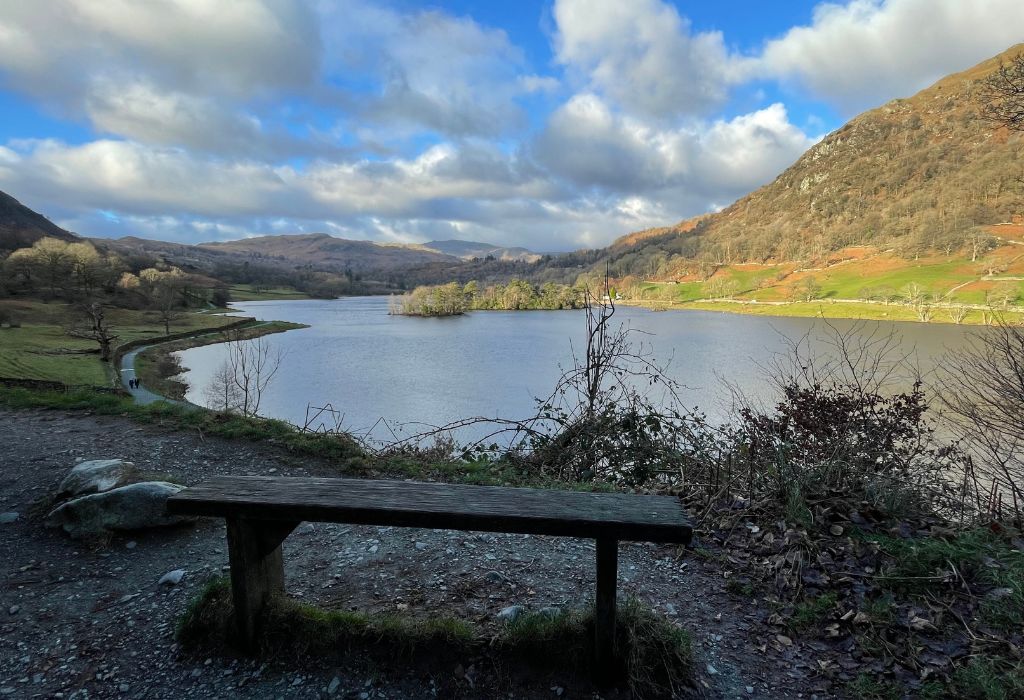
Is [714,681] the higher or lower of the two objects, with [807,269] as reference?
lower

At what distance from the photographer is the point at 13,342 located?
32906 millimetres

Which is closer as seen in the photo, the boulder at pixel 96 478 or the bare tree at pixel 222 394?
the boulder at pixel 96 478

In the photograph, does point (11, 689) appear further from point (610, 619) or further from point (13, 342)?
point (13, 342)

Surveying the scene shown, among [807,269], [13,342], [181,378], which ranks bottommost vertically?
[181,378]

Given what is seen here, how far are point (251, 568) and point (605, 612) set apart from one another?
5.74 ft

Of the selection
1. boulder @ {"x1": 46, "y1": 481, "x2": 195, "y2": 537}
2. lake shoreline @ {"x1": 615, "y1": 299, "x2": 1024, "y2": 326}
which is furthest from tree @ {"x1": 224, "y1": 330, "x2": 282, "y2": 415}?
lake shoreline @ {"x1": 615, "y1": 299, "x2": 1024, "y2": 326}

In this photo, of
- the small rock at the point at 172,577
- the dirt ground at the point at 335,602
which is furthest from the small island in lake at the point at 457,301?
the small rock at the point at 172,577

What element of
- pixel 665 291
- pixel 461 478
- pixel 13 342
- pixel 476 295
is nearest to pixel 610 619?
pixel 461 478

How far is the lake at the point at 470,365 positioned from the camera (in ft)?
65.4

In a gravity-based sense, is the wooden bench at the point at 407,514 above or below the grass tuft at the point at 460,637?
above

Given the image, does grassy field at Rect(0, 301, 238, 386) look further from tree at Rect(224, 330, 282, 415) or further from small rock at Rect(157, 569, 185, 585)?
small rock at Rect(157, 569, 185, 585)

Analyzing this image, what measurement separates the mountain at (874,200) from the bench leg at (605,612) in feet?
184

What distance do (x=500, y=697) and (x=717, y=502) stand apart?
9.29ft

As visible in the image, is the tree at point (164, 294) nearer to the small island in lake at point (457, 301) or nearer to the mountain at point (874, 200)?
the small island in lake at point (457, 301)
